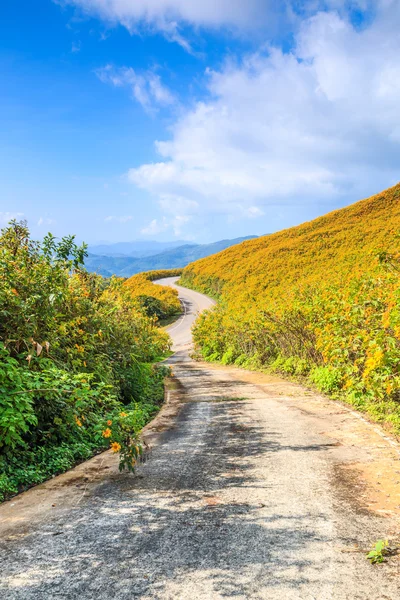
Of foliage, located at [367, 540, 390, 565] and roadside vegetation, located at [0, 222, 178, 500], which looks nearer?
foliage, located at [367, 540, 390, 565]

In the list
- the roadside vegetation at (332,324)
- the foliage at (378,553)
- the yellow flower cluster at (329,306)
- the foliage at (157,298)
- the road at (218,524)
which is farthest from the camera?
the foliage at (157,298)

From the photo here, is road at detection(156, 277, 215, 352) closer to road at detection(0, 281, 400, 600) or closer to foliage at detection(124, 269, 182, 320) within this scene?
foliage at detection(124, 269, 182, 320)

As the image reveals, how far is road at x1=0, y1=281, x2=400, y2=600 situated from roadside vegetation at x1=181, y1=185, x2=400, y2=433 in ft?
6.80

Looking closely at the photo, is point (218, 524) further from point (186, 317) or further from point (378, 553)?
point (186, 317)

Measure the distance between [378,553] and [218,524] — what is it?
1.55m

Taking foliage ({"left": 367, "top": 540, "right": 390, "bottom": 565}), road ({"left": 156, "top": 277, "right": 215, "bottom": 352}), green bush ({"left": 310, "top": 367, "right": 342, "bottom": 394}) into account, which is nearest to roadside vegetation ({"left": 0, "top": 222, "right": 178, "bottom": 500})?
foliage ({"left": 367, "top": 540, "right": 390, "bottom": 565})

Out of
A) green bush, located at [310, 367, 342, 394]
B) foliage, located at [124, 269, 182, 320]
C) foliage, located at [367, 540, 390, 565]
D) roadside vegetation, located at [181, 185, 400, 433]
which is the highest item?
foliage, located at [124, 269, 182, 320]

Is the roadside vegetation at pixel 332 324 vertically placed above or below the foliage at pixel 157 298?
below

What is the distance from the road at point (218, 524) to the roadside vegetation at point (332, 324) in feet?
6.80

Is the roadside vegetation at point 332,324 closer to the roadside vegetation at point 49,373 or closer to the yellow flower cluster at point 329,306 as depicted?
the yellow flower cluster at point 329,306

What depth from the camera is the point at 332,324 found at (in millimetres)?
11391

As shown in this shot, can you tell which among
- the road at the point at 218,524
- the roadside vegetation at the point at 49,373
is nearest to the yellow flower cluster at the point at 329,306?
the road at the point at 218,524

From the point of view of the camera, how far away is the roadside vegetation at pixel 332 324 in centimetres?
881

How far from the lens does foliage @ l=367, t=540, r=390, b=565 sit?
3471 mm
